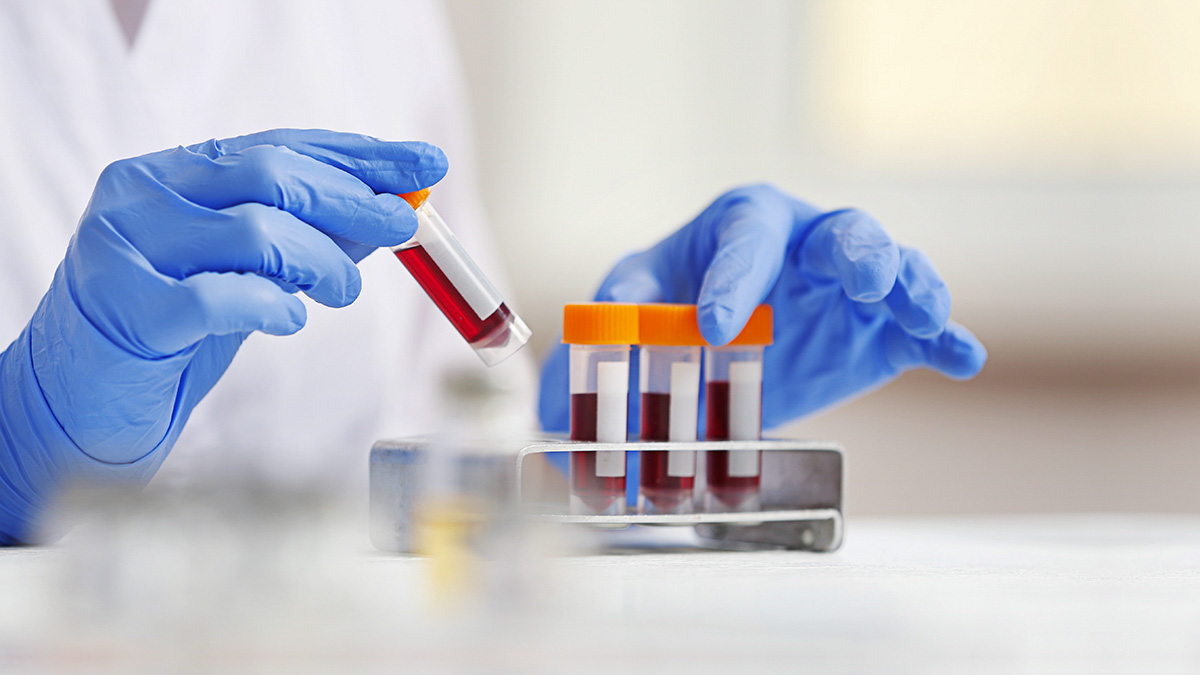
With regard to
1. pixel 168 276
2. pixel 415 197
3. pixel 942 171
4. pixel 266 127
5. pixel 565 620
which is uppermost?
pixel 942 171

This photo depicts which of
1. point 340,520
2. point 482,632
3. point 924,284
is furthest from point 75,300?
point 924,284

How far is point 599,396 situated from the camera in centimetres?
95

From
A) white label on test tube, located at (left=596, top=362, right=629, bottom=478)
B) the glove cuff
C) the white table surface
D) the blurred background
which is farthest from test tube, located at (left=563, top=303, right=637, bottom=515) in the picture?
the blurred background

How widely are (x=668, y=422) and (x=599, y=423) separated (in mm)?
71

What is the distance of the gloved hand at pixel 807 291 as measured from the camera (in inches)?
41.3

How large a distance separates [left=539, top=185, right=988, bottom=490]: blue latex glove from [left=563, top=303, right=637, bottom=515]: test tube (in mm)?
59

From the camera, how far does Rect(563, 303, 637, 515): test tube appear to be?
92cm

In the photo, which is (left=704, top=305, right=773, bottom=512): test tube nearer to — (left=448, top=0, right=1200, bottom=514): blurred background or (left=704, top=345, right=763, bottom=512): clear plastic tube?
(left=704, top=345, right=763, bottom=512): clear plastic tube

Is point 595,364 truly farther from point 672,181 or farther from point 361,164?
point 672,181

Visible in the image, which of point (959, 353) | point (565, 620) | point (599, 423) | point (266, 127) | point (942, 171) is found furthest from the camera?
point (942, 171)

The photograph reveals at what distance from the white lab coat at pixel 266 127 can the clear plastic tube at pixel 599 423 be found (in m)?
0.32

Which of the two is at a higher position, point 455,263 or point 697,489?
point 455,263

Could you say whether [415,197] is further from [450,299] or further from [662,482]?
[662,482]

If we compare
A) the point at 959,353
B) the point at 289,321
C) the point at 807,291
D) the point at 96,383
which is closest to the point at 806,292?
the point at 807,291
